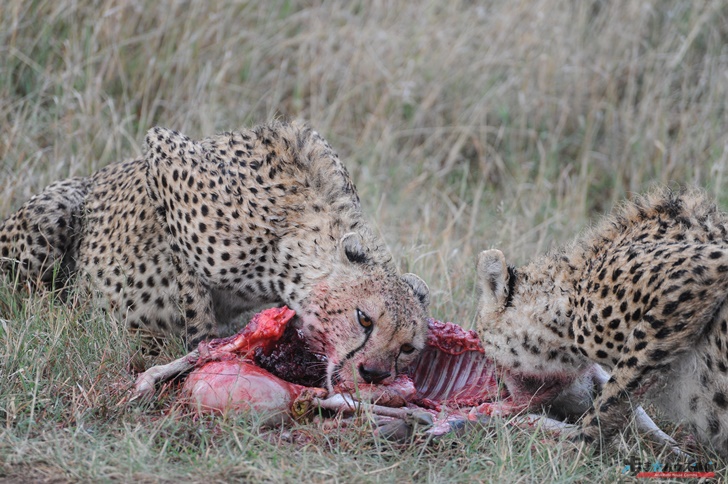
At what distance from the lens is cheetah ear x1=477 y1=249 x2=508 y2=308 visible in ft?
12.8

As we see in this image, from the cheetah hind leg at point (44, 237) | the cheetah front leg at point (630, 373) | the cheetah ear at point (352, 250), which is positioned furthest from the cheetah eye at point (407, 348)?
the cheetah hind leg at point (44, 237)

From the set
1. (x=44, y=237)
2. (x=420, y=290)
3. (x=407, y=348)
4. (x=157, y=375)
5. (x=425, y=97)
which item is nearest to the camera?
(x=157, y=375)

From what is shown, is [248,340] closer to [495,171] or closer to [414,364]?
[414,364]

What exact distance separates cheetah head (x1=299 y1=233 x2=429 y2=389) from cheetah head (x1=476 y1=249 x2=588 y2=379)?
272 mm

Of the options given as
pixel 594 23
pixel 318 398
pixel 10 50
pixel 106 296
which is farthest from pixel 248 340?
pixel 594 23

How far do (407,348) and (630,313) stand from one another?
0.82 metres

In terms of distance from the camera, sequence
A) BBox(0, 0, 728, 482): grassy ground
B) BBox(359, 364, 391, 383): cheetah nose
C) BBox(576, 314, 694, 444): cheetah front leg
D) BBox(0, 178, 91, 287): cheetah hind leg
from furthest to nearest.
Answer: BBox(0, 0, 728, 482): grassy ground < BBox(0, 178, 91, 287): cheetah hind leg < BBox(359, 364, 391, 383): cheetah nose < BBox(576, 314, 694, 444): cheetah front leg

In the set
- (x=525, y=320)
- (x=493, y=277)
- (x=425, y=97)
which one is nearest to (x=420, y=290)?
(x=493, y=277)

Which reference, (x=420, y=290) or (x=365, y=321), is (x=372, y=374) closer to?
(x=365, y=321)

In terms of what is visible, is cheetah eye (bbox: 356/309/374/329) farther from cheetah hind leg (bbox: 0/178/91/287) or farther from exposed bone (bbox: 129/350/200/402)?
cheetah hind leg (bbox: 0/178/91/287)

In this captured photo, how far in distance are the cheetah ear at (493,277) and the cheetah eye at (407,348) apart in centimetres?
46

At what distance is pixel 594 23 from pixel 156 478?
5.77m

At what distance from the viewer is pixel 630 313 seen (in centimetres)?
346

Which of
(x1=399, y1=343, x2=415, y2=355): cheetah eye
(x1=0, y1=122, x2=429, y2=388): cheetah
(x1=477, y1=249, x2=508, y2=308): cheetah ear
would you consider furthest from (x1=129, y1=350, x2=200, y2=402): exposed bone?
(x1=477, y1=249, x2=508, y2=308): cheetah ear
